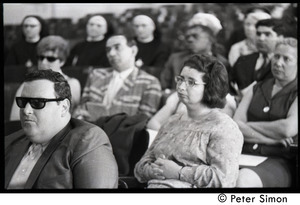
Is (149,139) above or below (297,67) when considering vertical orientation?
below

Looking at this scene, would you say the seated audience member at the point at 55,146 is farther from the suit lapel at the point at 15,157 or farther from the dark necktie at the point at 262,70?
the dark necktie at the point at 262,70

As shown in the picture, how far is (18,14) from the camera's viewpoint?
3156 millimetres

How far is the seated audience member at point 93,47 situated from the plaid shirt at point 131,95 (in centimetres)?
11

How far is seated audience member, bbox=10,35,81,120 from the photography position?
3.07 metres

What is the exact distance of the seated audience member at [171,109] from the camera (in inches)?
115

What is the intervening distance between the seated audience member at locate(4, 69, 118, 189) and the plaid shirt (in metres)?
0.35

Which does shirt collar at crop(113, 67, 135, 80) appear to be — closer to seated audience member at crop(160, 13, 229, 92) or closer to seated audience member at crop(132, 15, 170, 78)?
seated audience member at crop(132, 15, 170, 78)

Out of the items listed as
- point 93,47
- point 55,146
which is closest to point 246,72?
point 93,47

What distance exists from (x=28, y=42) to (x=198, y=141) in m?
1.27

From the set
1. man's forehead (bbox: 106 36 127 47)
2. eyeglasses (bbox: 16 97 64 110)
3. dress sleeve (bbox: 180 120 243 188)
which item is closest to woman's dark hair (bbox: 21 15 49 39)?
man's forehead (bbox: 106 36 127 47)

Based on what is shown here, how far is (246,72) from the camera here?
10.2ft
